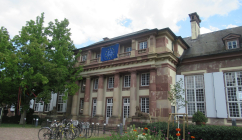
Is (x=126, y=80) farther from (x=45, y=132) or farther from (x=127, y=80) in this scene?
(x=45, y=132)

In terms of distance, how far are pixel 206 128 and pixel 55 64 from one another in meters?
17.0

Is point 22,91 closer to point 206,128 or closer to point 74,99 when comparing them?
point 74,99

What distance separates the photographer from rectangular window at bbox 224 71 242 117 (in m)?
17.5

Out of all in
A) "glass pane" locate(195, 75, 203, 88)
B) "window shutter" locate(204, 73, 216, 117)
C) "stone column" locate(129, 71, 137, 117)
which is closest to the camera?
"window shutter" locate(204, 73, 216, 117)

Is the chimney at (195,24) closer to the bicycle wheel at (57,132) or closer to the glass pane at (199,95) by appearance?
the glass pane at (199,95)

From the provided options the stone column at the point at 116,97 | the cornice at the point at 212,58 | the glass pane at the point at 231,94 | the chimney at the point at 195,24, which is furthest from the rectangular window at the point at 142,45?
the glass pane at the point at 231,94

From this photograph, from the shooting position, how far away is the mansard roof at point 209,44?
20.8 metres

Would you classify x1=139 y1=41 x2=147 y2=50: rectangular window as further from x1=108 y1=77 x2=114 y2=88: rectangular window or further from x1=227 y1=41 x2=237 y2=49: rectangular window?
x1=227 y1=41 x2=237 y2=49: rectangular window

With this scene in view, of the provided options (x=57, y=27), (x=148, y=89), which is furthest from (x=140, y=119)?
(x=57, y=27)

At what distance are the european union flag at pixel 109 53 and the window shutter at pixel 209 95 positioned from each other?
427 inches

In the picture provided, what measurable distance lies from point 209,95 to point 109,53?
41.7ft

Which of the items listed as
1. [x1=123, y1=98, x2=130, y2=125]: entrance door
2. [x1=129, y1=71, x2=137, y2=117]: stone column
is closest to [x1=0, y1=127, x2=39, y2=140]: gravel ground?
[x1=129, y1=71, x2=137, y2=117]: stone column

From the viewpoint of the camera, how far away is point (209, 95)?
18.8m

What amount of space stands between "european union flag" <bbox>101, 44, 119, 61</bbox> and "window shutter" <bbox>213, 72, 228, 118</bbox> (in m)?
11.7
